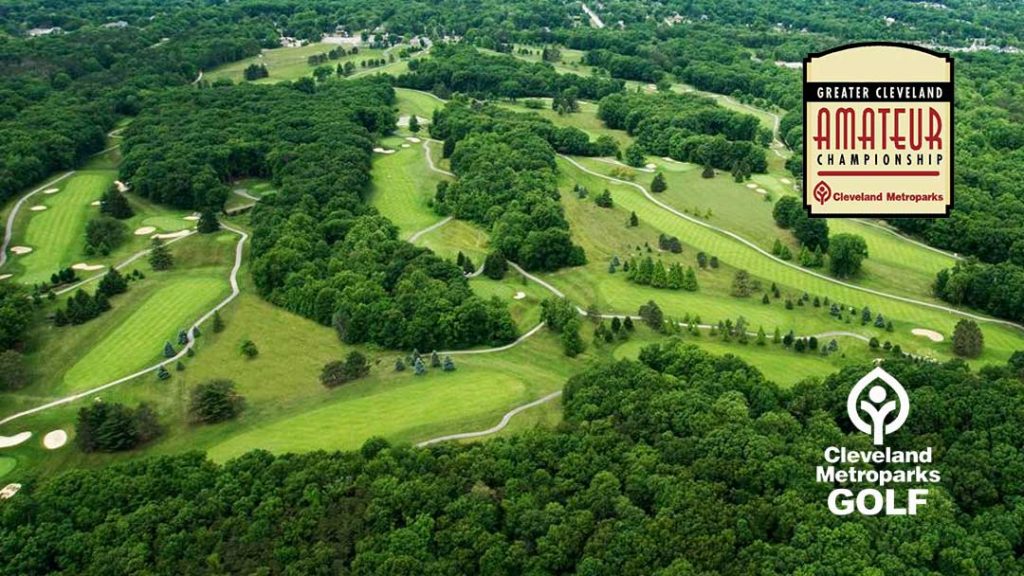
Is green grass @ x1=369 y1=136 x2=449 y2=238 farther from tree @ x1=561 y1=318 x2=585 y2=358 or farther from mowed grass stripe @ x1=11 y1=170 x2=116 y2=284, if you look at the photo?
mowed grass stripe @ x1=11 y1=170 x2=116 y2=284

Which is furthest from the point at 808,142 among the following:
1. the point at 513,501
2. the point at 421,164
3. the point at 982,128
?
the point at 982,128

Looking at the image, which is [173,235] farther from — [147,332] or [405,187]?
[405,187]

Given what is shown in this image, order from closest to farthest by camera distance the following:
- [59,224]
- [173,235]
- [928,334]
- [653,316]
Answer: [928,334]
[653,316]
[173,235]
[59,224]

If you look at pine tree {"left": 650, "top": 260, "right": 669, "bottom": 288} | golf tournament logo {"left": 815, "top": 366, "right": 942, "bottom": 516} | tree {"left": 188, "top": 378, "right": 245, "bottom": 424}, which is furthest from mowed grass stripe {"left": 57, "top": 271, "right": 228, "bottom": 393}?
golf tournament logo {"left": 815, "top": 366, "right": 942, "bottom": 516}

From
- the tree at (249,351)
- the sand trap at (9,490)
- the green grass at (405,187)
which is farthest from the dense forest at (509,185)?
the sand trap at (9,490)

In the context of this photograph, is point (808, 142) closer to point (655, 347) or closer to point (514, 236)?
point (655, 347)

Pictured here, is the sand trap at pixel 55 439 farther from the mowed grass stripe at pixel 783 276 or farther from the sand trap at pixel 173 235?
the mowed grass stripe at pixel 783 276

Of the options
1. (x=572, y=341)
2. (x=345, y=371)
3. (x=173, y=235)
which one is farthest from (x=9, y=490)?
(x=173, y=235)
